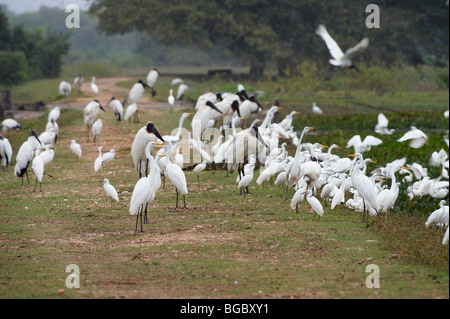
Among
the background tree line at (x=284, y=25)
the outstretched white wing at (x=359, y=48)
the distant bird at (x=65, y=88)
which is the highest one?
the background tree line at (x=284, y=25)

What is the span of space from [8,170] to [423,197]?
27.3 feet

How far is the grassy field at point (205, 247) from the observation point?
5.43m

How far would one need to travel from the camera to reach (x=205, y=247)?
6.88m

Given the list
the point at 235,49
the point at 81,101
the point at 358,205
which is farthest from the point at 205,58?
the point at 358,205

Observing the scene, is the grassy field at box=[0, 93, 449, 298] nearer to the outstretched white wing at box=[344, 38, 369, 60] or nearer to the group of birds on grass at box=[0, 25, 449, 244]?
the group of birds on grass at box=[0, 25, 449, 244]

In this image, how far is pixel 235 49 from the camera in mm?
35750

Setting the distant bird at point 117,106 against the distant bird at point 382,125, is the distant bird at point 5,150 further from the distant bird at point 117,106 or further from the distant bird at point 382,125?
the distant bird at point 382,125

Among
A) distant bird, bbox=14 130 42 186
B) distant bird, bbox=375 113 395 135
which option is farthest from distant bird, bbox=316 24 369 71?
Result: distant bird, bbox=14 130 42 186

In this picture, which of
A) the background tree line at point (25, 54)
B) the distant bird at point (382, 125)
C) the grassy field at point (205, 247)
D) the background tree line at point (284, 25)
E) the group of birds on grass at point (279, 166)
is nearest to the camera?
the grassy field at point (205, 247)

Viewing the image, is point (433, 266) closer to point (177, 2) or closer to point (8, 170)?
point (8, 170)

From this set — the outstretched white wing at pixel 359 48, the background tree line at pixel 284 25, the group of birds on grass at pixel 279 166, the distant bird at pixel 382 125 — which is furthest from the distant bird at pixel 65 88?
the outstretched white wing at pixel 359 48

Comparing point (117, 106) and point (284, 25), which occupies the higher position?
point (284, 25)

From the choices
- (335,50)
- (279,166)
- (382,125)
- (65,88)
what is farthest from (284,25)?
(279,166)

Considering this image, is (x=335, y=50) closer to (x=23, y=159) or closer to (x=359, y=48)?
(x=359, y=48)
